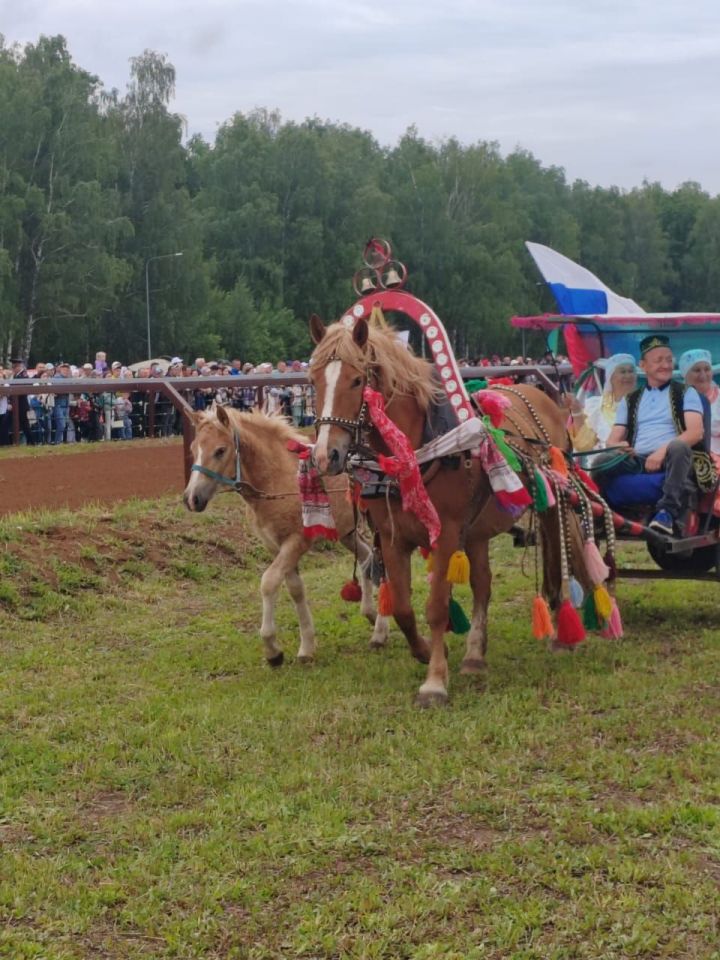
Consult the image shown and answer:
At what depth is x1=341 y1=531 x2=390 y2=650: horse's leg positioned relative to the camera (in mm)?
8383

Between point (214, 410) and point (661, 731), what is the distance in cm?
379

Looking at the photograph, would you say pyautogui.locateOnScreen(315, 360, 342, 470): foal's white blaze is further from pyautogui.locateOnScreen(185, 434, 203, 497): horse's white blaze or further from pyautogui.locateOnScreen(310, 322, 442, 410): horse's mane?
pyautogui.locateOnScreen(185, 434, 203, 497): horse's white blaze

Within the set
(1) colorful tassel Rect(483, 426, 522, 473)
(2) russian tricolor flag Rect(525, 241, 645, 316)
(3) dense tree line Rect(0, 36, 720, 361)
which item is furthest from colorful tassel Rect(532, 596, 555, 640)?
(3) dense tree line Rect(0, 36, 720, 361)

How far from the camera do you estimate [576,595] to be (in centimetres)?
781

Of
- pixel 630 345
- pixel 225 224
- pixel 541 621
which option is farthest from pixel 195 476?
pixel 225 224

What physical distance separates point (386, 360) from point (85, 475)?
28.7 ft

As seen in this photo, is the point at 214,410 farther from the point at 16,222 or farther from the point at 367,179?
the point at 367,179

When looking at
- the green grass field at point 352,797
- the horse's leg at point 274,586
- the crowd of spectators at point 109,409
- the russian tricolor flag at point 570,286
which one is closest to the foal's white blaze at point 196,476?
the horse's leg at point 274,586

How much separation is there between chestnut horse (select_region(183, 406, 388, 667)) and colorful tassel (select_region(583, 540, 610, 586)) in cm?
142

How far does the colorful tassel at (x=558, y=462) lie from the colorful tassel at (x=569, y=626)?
3.46ft

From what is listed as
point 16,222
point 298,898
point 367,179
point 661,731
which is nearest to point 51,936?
point 298,898

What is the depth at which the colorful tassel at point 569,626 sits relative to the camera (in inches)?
288

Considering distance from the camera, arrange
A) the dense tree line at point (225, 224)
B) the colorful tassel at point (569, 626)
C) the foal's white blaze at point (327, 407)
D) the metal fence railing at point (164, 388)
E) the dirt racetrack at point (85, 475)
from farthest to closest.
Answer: the dense tree line at point (225, 224), the metal fence railing at point (164, 388), the dirt racetrack at point (85, 475), the colorful tassel at point (569, 626), the foal's white blaze at point (327, 407)

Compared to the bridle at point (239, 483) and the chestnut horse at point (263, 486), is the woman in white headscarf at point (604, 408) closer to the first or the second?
the chestnut horse at point (263, 486)
